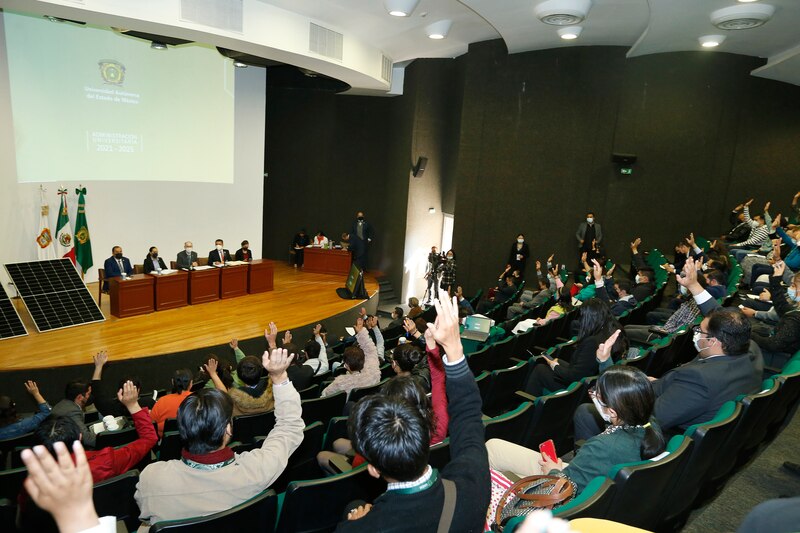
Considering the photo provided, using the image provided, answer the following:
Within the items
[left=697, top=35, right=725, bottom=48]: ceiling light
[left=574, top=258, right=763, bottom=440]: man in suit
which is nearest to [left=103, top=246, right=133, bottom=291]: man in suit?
[left=574, top=258, right=763, bottom=440]: man in suit

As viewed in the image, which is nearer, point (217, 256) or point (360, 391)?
point (360, 391)

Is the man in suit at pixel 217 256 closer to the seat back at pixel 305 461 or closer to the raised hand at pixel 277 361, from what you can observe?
the seat back at pixel 305 461

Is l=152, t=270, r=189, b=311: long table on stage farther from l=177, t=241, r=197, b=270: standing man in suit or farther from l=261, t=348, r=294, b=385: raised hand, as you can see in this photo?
l=261, t=348, r=294, b=385: raised hand

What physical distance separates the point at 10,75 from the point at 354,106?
25.0 ft

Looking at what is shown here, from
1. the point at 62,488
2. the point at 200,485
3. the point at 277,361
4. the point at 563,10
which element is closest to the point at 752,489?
the point at 277,361

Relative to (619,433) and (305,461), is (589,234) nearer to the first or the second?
(305,461)

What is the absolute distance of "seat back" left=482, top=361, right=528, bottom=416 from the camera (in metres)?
3.91

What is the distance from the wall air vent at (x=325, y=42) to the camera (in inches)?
332

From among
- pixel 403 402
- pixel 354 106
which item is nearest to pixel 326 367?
pixel 403 402

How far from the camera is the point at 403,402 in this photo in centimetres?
148

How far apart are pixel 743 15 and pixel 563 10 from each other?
8.25 ft

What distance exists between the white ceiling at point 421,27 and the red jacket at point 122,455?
5.37 m

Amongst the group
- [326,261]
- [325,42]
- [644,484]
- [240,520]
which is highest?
[325,42]

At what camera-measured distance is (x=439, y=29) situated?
9539 millimetres
